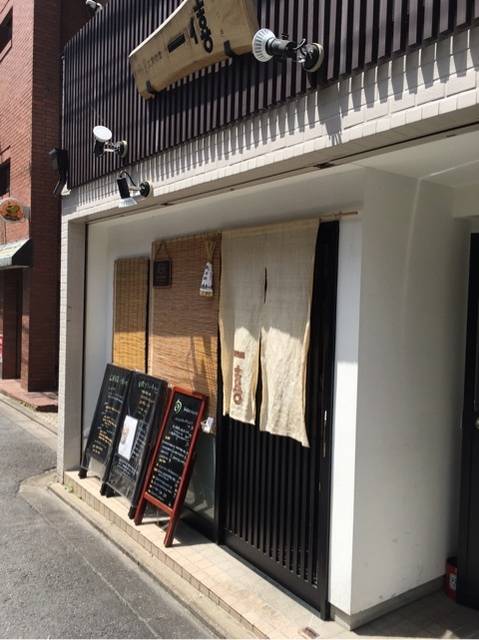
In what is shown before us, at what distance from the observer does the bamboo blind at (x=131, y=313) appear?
563 cm

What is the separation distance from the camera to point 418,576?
3.73 m

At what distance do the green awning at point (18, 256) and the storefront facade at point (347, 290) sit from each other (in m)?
6.83

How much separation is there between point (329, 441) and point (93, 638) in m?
1.99

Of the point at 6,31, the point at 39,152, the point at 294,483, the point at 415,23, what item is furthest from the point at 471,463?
the point at 6,31

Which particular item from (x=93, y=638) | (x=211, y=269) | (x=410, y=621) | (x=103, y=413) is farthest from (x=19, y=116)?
(x=410, y=621)

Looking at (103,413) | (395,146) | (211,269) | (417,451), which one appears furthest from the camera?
(103,413)

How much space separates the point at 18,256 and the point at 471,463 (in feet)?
30.9

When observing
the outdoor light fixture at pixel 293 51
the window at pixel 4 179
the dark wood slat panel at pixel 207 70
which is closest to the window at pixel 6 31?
the window at pixel 4 179

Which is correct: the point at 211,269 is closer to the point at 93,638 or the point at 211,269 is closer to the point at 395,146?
the point at 395,146

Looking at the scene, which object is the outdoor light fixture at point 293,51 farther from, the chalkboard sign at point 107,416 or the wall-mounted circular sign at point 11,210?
the wall-mounted circular sign at point 11,210

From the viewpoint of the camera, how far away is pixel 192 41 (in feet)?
12.7

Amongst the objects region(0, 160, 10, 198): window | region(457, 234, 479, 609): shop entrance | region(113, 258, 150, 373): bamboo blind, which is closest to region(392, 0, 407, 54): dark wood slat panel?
region(457, 234, 479, 609): shop entrance

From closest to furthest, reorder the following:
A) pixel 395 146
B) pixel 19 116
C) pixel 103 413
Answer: pixel 395 146, pixel 103 413, pixel 19 116

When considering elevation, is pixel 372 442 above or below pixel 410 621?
above
